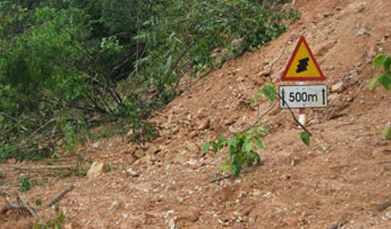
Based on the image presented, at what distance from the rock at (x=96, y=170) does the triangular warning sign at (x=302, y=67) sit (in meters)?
2.33

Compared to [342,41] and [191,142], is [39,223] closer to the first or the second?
[191,142]

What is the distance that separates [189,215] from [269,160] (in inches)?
40.1

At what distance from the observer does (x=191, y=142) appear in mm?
6383

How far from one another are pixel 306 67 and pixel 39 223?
2.72 metres

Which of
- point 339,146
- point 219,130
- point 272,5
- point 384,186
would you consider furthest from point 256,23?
point 384,186

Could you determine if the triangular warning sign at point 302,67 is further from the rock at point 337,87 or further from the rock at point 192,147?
the rock at point 192,147

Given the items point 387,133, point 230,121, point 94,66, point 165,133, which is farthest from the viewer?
point 94,66

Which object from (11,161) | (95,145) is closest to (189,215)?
(95,145)

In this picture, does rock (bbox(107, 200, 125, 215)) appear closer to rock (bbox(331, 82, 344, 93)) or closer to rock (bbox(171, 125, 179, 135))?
rock (bbox(171, 125, 179, 135))

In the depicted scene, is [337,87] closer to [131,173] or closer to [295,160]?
[295,160]

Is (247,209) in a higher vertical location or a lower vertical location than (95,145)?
higher

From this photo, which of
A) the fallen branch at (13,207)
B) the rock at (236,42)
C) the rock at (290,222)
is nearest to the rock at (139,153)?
the fallen branch at (13,207)

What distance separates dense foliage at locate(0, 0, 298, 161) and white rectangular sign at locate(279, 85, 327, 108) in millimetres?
2332

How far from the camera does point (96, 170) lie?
6020 mm
